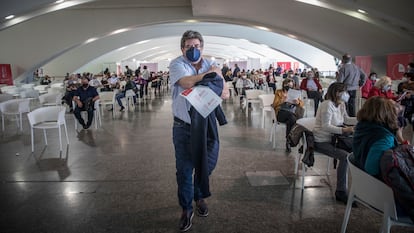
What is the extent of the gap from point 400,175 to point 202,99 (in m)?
1.35

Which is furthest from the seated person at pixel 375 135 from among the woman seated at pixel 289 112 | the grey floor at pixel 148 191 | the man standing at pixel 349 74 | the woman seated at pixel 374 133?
the man standing at pixel 349 74

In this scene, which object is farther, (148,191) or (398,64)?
(398,64)

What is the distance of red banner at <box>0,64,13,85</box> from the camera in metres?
14.9

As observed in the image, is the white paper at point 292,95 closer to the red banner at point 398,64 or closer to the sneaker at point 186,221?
the sneaker at point 186,221

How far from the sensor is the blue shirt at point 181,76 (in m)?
2.36

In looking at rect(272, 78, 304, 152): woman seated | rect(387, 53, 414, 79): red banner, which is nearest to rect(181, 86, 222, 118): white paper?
rect(272, 78, 304, 152): woman seated

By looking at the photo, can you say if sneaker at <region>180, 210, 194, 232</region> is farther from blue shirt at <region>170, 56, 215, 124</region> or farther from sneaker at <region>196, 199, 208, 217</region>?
blue shirt at <region>170, 56, 215, 124</region>

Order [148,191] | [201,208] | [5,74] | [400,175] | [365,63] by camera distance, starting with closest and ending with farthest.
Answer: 1. [400,175]
2. [201,208]
3. [148,191]
4. [365,63]
5. [5,74]

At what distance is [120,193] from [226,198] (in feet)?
3.76

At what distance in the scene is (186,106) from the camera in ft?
7.92

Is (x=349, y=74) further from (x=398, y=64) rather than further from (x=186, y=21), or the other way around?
(x=186, y=21)

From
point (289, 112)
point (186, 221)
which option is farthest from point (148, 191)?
point (289, 112)

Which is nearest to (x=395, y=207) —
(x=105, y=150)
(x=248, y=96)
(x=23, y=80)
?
(x=105, y=150)

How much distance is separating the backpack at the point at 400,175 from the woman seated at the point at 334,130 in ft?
3.83
